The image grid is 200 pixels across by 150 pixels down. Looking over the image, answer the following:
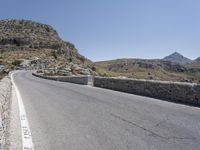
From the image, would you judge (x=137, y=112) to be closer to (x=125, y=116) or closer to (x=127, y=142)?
(x=125, y=116)

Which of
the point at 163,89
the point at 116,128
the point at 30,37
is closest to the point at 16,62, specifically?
the point at 30,37

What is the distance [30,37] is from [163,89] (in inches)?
5347

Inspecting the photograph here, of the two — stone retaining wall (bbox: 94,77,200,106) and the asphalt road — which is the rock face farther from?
the asphalt road

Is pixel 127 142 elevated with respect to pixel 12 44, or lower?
lower

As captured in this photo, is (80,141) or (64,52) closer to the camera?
(80,141)

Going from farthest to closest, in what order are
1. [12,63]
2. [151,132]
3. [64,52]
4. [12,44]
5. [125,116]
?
[12,44]
[64,52]
[12,63]
[125,116]
[151,132]

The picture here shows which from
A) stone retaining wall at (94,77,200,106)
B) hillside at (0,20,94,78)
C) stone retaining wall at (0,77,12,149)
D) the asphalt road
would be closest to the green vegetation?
hillside at (0,20,94,78)

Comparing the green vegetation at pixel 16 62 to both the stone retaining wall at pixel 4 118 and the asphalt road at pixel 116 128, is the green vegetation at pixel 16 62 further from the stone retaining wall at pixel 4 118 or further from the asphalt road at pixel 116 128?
the stone retaining wall at pixel 4 118

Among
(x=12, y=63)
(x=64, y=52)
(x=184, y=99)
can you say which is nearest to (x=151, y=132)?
(x=184, y=99)

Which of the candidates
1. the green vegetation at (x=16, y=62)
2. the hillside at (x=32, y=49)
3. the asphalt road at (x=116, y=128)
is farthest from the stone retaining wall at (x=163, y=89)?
the green vegetation at (x=16, y=62)

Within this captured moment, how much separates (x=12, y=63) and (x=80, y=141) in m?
90.9

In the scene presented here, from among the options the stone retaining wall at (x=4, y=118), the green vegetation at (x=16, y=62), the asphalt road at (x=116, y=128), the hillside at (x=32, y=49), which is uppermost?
the hillside at (x=32, y=49)

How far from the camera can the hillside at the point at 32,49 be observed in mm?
95637

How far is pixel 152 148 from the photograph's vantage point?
5.99m
